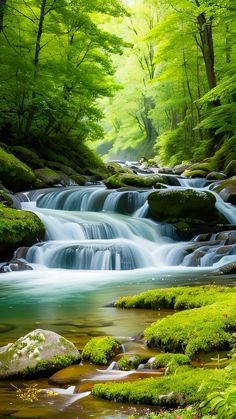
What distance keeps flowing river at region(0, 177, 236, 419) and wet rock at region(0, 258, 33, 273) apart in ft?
0.76

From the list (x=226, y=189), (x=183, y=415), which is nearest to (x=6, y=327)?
(x=183, y=415)

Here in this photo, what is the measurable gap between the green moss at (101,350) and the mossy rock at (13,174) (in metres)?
14.0

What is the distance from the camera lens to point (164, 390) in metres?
3.24

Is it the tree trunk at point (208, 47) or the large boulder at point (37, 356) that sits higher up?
the tree trunk at point (208, 47)

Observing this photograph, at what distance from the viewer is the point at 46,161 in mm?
21875

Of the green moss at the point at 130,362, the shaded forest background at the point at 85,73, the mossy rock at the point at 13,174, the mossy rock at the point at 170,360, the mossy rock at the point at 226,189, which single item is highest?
the shaded forest background at the point at 85,73

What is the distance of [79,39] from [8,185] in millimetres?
7913

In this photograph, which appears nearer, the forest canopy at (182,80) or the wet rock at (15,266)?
the wet rock at (15,266)

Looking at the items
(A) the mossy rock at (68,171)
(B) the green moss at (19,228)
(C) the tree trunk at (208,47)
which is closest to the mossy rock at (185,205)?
(B) the green moss at (19,228)

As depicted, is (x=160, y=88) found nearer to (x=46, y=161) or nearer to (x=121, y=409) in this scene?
(x=46, y=161)

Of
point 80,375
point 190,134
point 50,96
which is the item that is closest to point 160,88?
point 190,134

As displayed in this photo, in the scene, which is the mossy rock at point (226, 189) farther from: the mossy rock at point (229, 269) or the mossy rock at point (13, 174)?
the mossy rock at point (13, 174)

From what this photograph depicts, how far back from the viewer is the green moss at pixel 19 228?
40.8ft

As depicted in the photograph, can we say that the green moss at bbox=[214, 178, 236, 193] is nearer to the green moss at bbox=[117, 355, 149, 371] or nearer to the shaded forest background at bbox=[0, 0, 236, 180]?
the shaded forest background at bbox=[0, 0, 236, 180]
